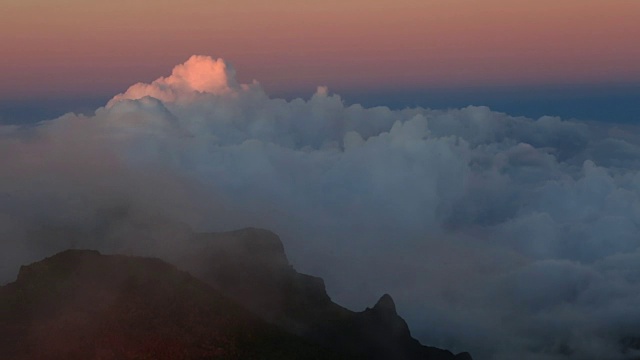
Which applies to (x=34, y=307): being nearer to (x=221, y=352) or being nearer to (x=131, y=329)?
(x=131, y=329)

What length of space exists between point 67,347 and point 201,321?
1267 inches

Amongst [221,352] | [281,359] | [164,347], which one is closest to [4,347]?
[164,347]

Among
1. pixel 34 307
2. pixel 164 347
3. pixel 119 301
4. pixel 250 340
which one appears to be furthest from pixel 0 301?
pixel 250 340

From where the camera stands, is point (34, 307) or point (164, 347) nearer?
point (164, 347)

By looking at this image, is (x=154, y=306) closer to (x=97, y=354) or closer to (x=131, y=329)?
(x=131, y=329)

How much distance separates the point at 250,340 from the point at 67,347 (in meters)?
39.0

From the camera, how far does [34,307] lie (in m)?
193

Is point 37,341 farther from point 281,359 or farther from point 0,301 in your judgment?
point 281,359

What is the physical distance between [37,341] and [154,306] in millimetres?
29153

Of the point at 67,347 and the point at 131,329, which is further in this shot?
the point at 131,329

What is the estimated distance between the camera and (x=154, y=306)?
198 meters

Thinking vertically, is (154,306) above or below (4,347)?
above

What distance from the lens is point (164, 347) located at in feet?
594

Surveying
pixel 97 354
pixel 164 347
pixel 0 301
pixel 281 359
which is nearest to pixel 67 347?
pixel 97 354
